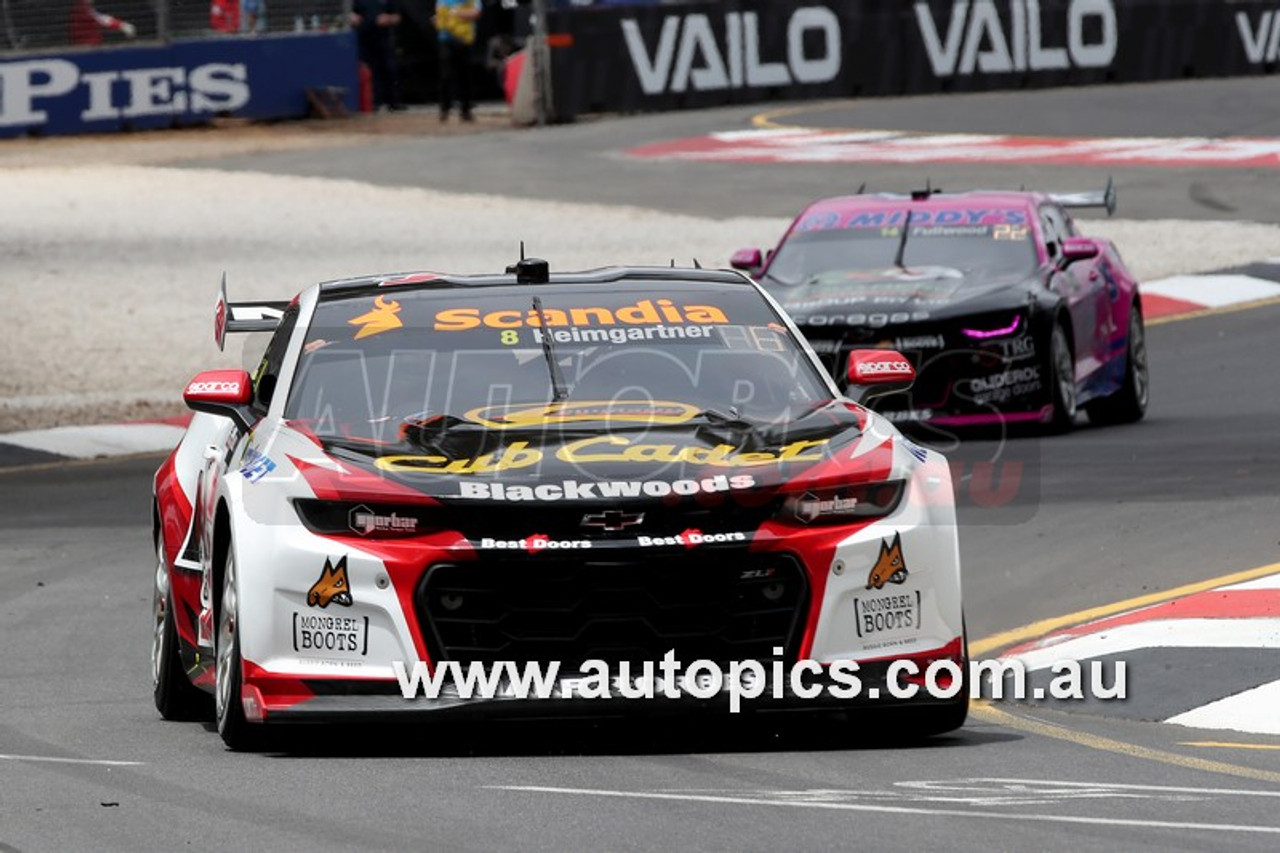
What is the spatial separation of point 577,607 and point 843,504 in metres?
0.79

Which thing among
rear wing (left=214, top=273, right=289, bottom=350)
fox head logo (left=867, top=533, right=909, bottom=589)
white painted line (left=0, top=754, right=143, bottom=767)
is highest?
rear wing (left=214, top=273, right=289, bottom=350)

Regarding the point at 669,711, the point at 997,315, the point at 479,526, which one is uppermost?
the point at 479,526

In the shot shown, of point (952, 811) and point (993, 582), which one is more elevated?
point (952, 811)

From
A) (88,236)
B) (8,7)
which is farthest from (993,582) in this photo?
(8,7)

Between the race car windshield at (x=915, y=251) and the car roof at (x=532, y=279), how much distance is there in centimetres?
727

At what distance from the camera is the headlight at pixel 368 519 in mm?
7473

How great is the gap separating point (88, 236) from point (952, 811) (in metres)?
21.9

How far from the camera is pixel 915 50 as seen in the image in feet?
133

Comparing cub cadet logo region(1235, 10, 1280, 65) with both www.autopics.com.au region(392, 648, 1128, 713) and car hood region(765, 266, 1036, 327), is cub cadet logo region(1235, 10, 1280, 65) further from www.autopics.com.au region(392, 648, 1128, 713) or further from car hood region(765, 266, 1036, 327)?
www.autopics.com.au region(392, 648, 1128, 713)

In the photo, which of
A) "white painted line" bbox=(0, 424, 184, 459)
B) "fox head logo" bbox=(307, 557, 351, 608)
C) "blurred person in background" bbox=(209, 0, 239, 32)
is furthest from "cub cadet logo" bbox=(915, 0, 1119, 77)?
"fox head logo" bbox=(307, 557, 351, 608)

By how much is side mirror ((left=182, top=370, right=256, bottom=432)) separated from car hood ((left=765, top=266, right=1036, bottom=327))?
7.47 m

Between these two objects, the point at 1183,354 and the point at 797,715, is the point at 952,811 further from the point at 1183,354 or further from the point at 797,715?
the point at 1183,354

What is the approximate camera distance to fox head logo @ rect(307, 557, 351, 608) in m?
7.45

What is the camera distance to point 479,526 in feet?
24.5
